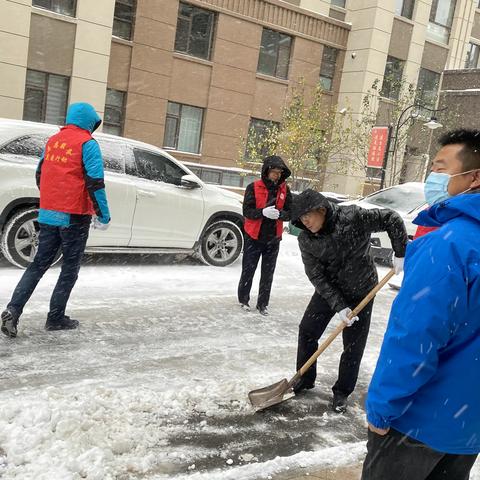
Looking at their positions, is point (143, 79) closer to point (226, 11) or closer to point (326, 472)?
point (226, 11)

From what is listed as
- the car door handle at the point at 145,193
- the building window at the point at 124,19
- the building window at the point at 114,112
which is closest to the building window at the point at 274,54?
the building window at the point at 124,19

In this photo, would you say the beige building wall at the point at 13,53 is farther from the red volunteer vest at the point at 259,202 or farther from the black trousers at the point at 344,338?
the black trousers at the point at 344,338

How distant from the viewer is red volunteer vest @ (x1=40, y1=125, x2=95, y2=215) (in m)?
4.71

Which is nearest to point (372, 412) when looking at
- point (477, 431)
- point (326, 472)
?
point (477, 431)

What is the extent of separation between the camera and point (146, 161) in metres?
7.85

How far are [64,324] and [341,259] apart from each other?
9.05ft

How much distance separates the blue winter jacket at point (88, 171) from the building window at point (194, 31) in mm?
13581

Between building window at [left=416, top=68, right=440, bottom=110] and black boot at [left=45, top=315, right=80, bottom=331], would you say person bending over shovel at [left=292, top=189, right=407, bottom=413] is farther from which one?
building window at [left=416, top=68, right=440, bottom=110]

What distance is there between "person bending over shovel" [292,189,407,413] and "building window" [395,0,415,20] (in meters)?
20.7

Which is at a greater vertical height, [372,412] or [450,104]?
[450,104]

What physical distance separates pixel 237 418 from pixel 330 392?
1047 millimetres

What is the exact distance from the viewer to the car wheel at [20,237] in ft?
22.0

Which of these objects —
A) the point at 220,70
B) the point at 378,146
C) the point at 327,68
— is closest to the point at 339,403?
the point at 378,146

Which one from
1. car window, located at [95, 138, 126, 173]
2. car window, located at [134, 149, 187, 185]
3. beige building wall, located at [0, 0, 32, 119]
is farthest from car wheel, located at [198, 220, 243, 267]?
beige building wall, located at [0, 0, 32, 119]
